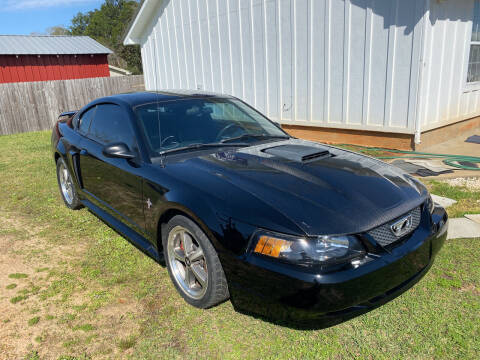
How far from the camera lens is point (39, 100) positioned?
14.3 meters

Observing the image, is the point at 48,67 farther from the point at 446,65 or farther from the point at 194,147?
the point at 194,147

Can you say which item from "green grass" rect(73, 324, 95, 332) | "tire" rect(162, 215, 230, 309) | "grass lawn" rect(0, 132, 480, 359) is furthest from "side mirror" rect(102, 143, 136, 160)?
"green grass" rect(73, 324, 95, 332)

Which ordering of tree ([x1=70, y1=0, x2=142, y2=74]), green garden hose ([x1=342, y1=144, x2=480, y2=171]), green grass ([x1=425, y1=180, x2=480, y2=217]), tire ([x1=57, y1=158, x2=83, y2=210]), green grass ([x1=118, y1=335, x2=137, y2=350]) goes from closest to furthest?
green grass ([x1=118, y1=335, x2=137, y2=350]) < green grass ([x1=425, y1=180, x2=480, y2=217]) < tire ([x1=57, y1=158, x2=83, y2=210]) < green garden hose ([x1=342, y1=144, x2=480, y2=171]) < tree ([x1=70, y1=0, x2=142, y2=74])

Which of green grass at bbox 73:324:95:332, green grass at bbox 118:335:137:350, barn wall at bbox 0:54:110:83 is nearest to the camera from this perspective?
green grass at bbox 118:335:137:350

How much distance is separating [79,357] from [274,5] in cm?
837

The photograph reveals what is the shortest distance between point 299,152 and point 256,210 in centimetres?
105

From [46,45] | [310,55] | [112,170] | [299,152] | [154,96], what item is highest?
[46,45]

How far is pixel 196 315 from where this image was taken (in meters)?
2.79

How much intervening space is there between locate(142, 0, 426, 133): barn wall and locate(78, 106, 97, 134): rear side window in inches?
179

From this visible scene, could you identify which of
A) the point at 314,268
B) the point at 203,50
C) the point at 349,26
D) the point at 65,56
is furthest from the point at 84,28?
the point at 314,268

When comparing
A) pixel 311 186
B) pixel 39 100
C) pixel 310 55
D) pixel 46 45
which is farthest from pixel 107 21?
pixel 311 186

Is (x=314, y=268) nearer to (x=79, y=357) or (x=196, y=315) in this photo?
(x=196, y=315)

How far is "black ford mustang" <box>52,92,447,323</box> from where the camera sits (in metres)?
2.18

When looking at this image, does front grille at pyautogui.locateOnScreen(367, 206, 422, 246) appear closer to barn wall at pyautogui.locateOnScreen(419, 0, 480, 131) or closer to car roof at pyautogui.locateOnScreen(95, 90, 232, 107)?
car roof at pyautogui.locateOnScreen(95, 90, 232, 107)
